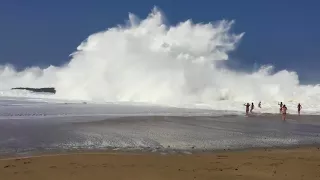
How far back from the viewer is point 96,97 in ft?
207

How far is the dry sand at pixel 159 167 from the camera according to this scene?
21.8 ft

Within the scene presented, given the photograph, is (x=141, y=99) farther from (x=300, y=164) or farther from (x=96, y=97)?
(x=300, y=164)

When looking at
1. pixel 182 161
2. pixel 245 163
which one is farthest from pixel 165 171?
pixel 245 163

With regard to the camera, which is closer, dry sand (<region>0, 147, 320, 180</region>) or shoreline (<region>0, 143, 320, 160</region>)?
dry sand (<region>0, 147, 320, 180</region>)

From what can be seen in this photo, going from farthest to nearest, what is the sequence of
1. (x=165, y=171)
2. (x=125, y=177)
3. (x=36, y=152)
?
(x=36, y=152), (x=165, y=171), (x=125, y=177)

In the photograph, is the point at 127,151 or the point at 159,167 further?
the point at 127,151

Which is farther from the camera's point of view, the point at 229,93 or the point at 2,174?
the point at 229,93

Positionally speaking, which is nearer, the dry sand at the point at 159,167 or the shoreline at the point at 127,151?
the dry sand at the point at 159,167

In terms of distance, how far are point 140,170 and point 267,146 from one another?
17.0 feet

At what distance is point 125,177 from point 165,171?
775 millimetres

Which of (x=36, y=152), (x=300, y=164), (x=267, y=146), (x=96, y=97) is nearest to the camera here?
Result: (x=300, y=164)

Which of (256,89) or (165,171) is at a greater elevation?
(256,89)

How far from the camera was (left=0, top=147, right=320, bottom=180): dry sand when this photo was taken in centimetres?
664

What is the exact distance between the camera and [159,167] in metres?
7.34
